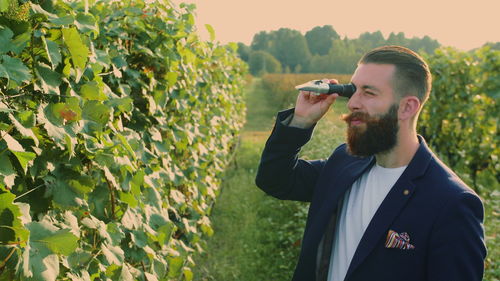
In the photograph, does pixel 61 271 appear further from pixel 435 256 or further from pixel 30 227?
pixel 435 256

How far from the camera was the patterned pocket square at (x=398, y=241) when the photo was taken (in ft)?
6.48

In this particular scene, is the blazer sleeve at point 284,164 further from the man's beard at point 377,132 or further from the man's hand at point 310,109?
the man's beard at point 377,132

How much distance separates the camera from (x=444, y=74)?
817cm

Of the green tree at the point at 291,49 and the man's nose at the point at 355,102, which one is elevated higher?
the man's nose at the point at 355,102

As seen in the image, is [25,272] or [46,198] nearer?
[25,272]

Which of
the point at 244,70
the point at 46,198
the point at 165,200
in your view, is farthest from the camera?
the point at 244,70

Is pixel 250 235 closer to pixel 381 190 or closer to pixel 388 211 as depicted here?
pixel 381 190

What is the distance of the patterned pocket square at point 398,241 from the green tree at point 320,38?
8486cm

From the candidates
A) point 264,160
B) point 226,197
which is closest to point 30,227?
point 264,160

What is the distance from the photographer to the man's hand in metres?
2.48

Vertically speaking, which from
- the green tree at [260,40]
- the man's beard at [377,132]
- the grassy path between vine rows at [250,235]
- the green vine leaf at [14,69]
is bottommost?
the green tree at [260,40]

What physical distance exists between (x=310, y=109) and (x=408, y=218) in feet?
2.69

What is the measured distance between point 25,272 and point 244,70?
12139 millimetres

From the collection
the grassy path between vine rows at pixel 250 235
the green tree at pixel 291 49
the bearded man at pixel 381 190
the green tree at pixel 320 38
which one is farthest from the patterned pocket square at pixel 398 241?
the green tree at pixel 291 49
